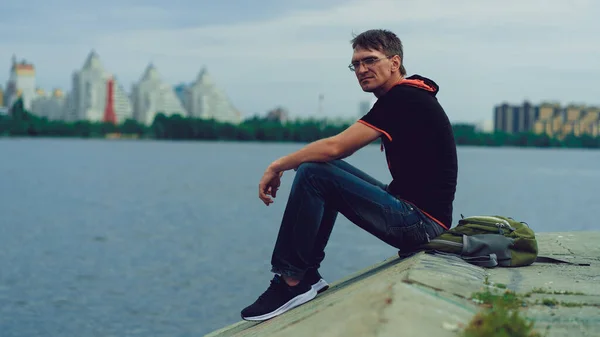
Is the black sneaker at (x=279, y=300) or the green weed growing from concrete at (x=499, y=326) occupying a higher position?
the green weed growing from concrete at (x=499, y=326)

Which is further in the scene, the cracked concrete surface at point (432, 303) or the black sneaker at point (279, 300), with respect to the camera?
the black sneaker at point (279, 300)

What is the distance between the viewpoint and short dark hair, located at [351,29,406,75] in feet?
19.7

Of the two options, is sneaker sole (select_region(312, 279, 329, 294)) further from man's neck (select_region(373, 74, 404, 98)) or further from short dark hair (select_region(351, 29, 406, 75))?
short dark hair (select_region(351, 29, 406, 75))

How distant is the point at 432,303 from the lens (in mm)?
4340

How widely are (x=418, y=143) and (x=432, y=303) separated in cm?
175

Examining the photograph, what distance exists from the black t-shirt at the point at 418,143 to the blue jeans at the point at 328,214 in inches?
5.4

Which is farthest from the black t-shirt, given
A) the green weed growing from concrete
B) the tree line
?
the tree line

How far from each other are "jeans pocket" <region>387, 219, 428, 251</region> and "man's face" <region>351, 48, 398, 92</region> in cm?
99

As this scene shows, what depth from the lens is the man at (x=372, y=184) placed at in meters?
5.80

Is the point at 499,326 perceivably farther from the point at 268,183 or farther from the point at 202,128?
the point at 202,128

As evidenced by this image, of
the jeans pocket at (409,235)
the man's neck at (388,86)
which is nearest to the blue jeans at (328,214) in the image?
the jeans pocket at (409,235)

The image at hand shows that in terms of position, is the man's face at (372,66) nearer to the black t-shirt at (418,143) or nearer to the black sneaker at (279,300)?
the black t-shirt at (418,143)

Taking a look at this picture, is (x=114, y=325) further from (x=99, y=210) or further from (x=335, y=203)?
(x=99, y=210)

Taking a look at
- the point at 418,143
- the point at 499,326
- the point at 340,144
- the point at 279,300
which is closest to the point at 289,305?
the point at 279,300
